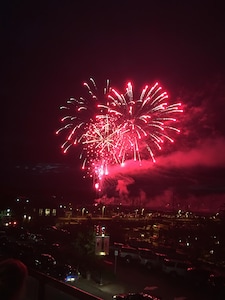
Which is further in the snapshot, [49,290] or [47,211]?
[47,211]

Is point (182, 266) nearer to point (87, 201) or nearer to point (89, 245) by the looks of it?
point (89, 245)

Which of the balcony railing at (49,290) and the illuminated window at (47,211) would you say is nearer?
the balcony railing at (49,290)

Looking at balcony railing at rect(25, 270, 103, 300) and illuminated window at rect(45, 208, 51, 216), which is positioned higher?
illuminated window at rect(45, 208, 51, 216)

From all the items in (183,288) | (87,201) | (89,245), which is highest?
(87,201)

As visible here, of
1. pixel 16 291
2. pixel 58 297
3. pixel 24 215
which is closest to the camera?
pixel 16 291

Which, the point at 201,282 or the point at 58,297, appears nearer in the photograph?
the point at 58,297

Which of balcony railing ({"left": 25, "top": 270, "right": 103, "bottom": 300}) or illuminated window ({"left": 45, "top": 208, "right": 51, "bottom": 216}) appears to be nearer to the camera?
balcony railing ({"left": 25, "top": 270, "right": 103, "bottom": 300})

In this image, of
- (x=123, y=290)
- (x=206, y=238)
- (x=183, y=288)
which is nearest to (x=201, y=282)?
(x=183, y=288)

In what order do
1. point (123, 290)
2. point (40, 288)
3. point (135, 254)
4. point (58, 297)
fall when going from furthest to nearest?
point (135, 254) < point (123, 290) < point (40, 288) < point (58, 297)

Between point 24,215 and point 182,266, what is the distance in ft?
122

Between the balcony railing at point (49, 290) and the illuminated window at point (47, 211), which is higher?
the illuminated window at point (47, 211)

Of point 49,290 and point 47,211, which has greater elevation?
point 47,211

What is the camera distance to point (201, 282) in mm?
22562

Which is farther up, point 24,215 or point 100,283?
point 24,215
